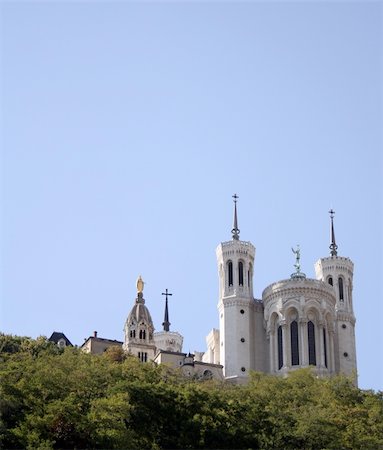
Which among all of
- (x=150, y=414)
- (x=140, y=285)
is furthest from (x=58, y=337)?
(x=150, y=414)

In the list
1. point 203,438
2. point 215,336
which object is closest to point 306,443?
point 203,438

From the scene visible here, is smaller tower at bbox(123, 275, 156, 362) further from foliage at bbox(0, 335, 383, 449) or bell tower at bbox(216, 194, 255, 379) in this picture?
foliage at bbox(0, 335, 383, 449)

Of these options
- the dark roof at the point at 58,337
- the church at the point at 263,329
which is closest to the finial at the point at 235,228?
the church at the point at 263,329

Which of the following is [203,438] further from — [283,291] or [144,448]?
[283,291]

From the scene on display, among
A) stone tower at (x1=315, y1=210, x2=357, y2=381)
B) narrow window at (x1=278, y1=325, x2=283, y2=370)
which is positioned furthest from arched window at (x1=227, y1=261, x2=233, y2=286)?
stone tower at (x1=315, y1=210, x2=357, y2=381)

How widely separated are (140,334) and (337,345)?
19602 mm

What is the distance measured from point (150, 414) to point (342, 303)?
53.0m

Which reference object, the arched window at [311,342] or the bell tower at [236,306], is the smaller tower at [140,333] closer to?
the bell tower at [236,306]

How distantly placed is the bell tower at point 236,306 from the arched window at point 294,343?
439cm

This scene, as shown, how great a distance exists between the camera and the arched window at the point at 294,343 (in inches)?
3949

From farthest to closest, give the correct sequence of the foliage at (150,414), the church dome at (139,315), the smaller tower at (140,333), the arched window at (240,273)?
1. the church dome at (139,315)
2. the arched window at (240,273)
3. the smaller tower at (140,333)
4. the foliage at (150,414)

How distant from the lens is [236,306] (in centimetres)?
10462

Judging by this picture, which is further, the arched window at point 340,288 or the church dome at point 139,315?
the arched window at point 340,288

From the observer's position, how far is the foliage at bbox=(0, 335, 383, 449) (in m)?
56.5
